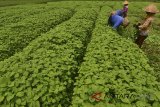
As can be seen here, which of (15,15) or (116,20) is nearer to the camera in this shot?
(116,20)

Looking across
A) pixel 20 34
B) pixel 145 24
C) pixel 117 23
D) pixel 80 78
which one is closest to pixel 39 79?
pixel 80 78

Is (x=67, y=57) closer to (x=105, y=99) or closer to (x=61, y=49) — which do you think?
(x=61, y=49)

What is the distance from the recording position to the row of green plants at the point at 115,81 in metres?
5.15

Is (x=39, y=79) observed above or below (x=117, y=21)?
above

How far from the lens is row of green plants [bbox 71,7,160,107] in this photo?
5.15 m

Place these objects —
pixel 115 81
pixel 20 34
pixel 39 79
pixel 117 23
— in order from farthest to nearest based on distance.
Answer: pixel 20 34 < pixel 117 23 < pixel 39 79 < pixel 115 81

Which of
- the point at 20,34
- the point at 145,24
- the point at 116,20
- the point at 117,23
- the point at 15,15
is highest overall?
→ the point at 145,24

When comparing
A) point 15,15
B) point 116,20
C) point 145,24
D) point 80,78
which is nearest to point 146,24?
point 145,24

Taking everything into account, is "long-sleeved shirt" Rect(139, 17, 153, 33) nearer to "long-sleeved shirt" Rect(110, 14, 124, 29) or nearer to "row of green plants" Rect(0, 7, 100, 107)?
"long-sleeved shirt" Rect(110, 14, 124, 29)

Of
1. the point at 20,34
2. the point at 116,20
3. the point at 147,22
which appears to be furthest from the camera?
the point at 20,34

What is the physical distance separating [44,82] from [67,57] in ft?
6.08

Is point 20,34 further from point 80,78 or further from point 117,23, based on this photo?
point 80,78

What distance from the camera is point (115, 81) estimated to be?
5.88 meters

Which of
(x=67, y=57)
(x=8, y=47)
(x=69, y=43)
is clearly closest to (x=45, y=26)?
(x=8, y=47)
